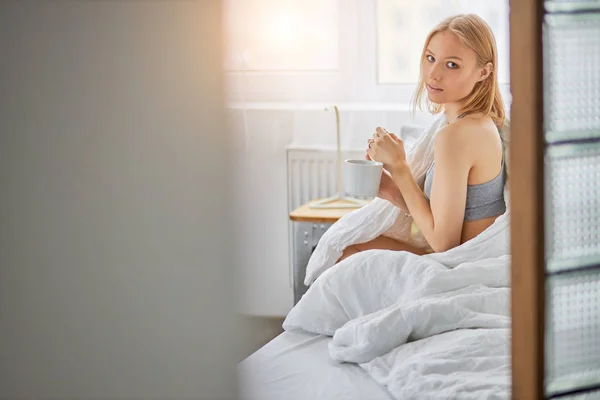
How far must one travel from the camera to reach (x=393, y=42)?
123 inches

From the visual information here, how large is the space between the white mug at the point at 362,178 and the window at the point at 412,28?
3.49 feet

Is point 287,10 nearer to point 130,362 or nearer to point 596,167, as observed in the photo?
point 596,167

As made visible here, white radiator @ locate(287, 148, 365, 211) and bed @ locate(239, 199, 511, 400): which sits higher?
white radiator @ locate(287, 148, 365, 211)

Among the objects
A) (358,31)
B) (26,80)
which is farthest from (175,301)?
(358,31)

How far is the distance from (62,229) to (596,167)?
33.9 inches

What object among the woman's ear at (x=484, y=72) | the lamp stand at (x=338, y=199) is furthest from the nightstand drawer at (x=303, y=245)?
the woman's ear at (x=484, y=72)

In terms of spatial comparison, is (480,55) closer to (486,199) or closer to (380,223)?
(486,199)

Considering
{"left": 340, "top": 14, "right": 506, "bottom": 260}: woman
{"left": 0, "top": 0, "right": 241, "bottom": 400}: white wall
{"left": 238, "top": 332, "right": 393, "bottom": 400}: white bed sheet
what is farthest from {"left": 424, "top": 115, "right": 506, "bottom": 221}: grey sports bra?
{"left": 0, "top": 0, "right": 241, "bottom": 400}: white wall

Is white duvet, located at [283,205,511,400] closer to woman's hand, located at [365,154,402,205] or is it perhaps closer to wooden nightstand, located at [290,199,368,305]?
woman's hand, located at [365,154,402,205]

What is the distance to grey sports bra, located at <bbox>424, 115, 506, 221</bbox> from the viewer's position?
86.5 inches

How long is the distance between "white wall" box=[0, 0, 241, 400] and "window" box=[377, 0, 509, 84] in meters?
2.21

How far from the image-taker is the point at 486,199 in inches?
86.8

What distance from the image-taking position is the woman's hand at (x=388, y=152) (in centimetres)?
228

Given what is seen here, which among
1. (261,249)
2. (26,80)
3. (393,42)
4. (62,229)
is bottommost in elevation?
(261,249)
